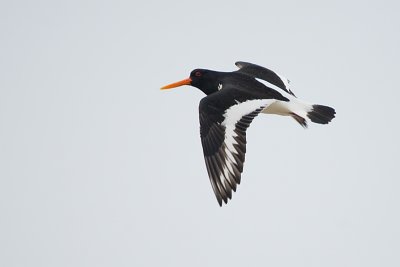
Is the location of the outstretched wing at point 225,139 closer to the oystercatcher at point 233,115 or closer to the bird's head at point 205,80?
the oystercatcher at point 233,115

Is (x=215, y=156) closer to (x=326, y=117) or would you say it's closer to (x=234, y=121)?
(x=234, y=121)

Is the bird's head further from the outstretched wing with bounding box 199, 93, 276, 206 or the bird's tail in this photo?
the outstretched wing with bounding box 199, 93, 276, 206

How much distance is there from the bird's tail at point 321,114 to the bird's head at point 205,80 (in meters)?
1.64

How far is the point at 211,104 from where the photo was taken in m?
10.5

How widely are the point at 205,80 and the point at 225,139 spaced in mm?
2609

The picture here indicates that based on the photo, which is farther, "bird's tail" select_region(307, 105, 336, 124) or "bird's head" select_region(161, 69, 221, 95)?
"bird's head" select_region(161, 69, 221, 95)

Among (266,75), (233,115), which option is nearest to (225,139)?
(233,115)

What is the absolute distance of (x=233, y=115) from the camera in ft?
33.8

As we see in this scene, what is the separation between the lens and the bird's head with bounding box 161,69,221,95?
12414 mm

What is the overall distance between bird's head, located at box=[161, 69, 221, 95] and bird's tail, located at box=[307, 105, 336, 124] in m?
1.64

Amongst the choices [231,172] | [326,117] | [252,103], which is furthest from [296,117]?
[231,172]

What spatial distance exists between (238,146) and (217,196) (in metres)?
0.69

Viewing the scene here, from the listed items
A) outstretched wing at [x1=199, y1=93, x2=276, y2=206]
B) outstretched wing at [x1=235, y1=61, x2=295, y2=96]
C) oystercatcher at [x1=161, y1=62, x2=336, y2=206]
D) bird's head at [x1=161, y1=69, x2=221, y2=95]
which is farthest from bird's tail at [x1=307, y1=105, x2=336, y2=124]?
bird's head at [x1=161, y1=69, x2=221, y2=95]

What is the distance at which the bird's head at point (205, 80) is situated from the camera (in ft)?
40.7
